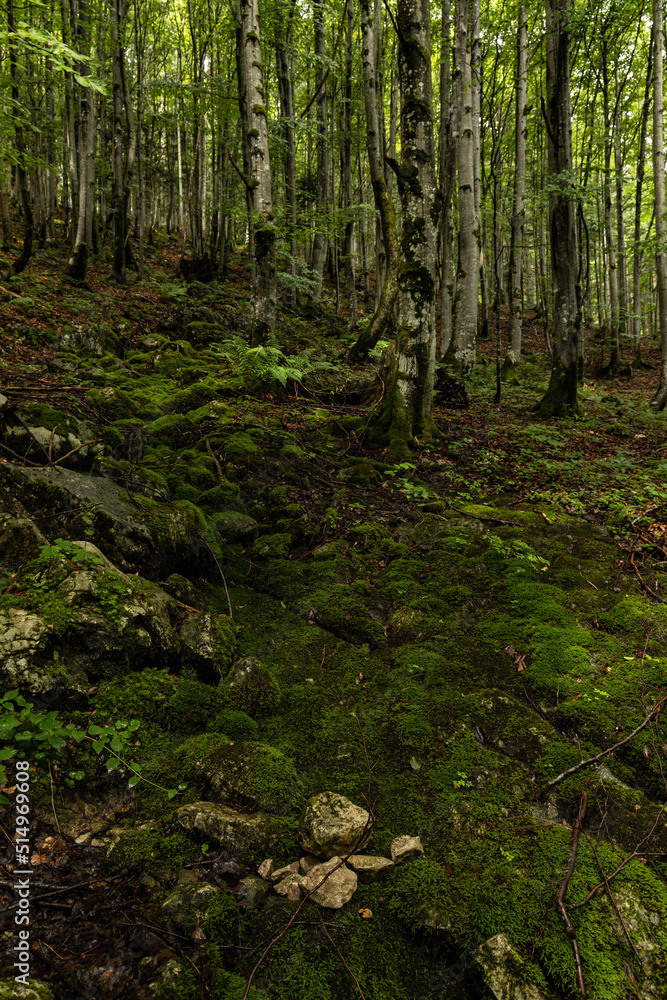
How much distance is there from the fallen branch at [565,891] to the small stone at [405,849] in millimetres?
624

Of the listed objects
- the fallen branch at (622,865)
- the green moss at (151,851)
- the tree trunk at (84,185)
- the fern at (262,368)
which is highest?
the tree trunk at (84,185)

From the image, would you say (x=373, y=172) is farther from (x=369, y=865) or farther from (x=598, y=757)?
(x=369, y=865)

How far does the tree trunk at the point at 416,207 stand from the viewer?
665 centimetres

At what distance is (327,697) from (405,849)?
1.16 m

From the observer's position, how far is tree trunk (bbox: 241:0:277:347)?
27.2ft

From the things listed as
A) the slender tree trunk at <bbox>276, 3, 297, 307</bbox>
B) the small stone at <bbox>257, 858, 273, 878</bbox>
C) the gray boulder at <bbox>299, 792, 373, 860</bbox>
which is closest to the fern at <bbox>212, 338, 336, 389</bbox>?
the gray boulder at <bbox>299, 792, 373, 860</bbox>

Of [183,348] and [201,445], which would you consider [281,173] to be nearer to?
[183,348]

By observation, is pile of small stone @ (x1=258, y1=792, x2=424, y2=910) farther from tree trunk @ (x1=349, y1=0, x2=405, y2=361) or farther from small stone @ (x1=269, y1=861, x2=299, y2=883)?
tree trunk @ (x1=349, y1=0, x2=405, y2=361)

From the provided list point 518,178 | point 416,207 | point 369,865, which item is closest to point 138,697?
point 369,865

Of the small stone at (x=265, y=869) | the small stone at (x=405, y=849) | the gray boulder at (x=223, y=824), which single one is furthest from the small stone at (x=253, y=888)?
the small stone at (x=405, y=849)

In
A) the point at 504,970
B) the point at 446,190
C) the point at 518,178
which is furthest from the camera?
the point at 518,178

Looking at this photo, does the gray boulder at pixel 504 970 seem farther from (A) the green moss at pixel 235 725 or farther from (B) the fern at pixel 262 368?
(B) the fern at pixel 262 368

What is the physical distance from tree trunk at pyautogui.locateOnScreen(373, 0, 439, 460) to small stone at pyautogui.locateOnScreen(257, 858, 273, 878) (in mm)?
5265

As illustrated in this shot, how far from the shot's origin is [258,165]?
8500 mm
